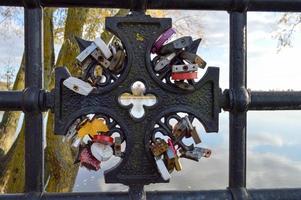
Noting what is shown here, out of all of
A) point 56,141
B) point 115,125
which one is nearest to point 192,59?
point 115,125

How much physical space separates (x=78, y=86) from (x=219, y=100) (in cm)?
30

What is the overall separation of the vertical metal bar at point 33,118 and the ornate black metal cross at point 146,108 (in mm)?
59

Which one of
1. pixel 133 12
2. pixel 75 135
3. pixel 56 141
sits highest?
pixel 133 12

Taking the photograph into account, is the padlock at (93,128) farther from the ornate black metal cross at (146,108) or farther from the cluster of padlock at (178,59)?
the cluster of padlock at (178,59)

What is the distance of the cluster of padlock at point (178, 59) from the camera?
827 mm

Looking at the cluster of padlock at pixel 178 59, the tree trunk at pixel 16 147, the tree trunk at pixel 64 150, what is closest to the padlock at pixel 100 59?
the cluster of padlock at pixel 178 59

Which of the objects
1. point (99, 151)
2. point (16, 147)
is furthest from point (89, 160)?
point (16, 147)

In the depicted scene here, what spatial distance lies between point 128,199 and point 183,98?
241 mm

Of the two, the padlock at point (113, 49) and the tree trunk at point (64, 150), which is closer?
the padlock at point (113, 49)

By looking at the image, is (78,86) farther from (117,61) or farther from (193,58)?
(193,58)

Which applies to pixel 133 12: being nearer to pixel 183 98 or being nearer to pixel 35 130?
pixel 183 98

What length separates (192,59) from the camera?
2.74ft

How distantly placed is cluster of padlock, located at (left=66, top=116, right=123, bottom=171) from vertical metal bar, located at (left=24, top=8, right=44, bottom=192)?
0.07 m

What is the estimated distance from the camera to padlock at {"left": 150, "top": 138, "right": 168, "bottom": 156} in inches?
32.5
